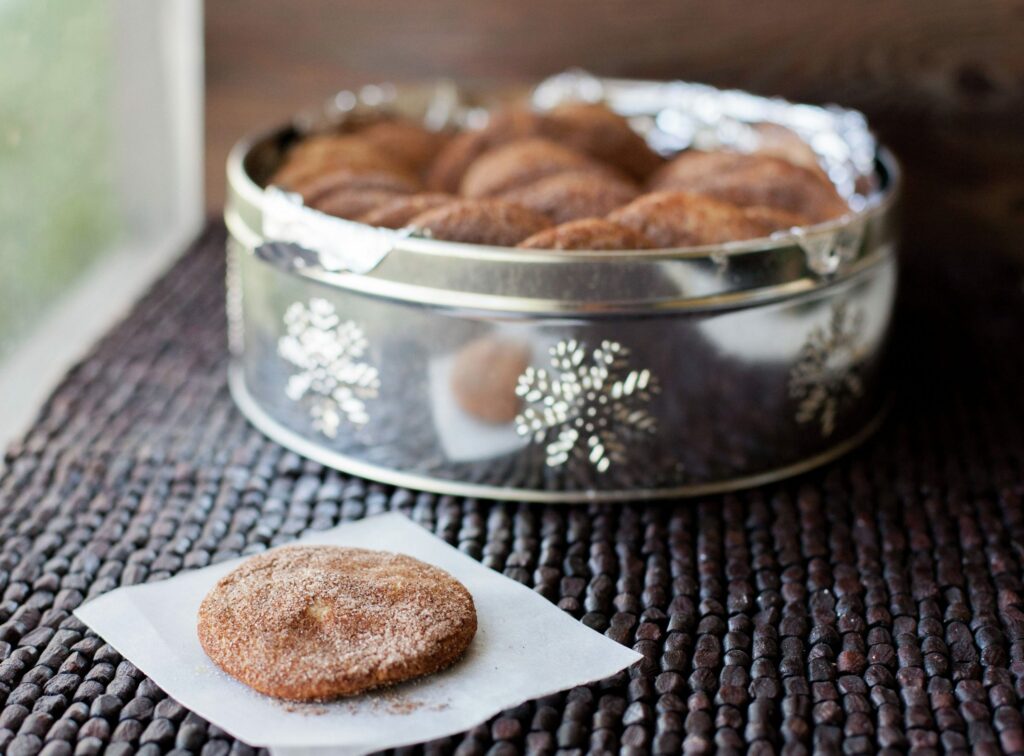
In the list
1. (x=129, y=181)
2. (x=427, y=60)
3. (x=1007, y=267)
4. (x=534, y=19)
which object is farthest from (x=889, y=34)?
(x=129, y=181)

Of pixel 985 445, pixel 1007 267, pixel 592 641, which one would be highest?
pixel 592 641

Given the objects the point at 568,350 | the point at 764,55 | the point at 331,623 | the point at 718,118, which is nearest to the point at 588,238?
the point at 568,350

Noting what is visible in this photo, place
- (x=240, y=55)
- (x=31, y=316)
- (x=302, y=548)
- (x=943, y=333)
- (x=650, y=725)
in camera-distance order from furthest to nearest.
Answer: (x=240, y=55) < (x=943, y=333) < (x=31, y=316) < (x=302, y=548) < (x=650, y=725)

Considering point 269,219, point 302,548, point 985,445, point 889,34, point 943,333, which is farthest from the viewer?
point 889,34

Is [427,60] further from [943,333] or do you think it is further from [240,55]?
[943,333]

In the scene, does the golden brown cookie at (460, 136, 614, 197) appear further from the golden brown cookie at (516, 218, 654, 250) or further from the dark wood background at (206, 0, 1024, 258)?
the dark wood background at (206, 0, 1024, 258)

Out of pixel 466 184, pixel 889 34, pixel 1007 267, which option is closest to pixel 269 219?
pixel 466 184

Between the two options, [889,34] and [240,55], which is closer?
[889,34]

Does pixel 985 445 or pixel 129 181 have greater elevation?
pixel 985 445

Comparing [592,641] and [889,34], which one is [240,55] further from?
[592,641]
